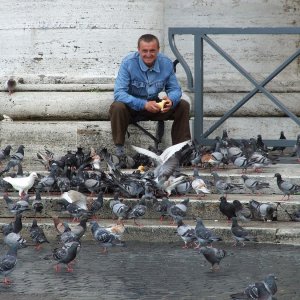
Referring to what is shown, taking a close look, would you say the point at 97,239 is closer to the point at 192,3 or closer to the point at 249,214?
the point at 249,214

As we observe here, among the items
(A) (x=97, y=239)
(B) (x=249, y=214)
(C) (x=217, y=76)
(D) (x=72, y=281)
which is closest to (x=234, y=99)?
(C) (x=217, y=76)

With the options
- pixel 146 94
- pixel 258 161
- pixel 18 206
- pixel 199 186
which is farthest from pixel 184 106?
pixel 18 206

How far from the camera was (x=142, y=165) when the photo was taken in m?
14.1

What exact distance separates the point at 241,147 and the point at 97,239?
356 cm

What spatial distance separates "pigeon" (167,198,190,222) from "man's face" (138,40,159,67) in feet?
7.55

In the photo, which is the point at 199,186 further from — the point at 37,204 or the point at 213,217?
the point at 37,204

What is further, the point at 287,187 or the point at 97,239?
the point at 287,187

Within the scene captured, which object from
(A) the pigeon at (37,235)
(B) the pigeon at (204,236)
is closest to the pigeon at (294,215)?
(B) the pigeon at (204,236)

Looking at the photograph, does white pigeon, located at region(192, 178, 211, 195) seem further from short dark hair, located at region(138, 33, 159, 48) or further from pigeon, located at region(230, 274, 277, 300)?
pigeon, located at region(230, 274, 277, 300)

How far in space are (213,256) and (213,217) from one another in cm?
218

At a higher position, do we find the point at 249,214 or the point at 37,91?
the point at 37,91

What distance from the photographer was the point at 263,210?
12227 millimetres

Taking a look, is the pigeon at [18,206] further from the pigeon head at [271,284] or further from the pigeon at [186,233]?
the pigeon head at [271,284]

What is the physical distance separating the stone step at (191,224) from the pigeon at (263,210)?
0.21 ft
